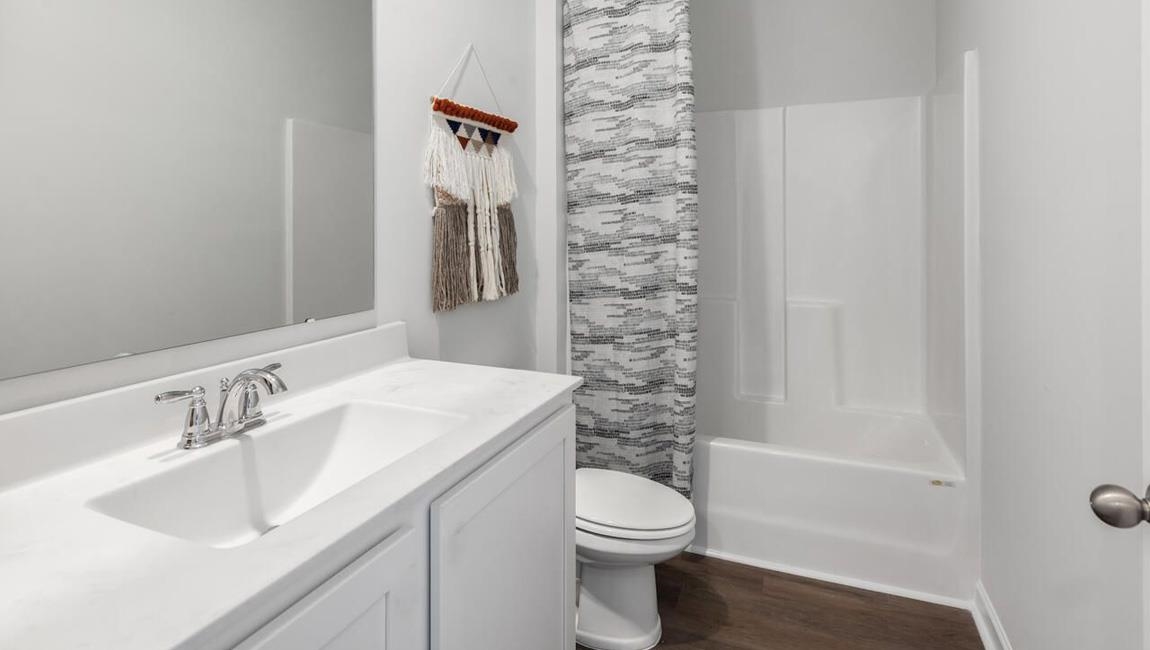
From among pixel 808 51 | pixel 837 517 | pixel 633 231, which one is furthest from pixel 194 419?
pixel 808 51

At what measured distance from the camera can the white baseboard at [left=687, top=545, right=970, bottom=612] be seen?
184cm

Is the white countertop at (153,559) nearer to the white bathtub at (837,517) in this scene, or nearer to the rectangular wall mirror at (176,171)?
the rectangular wall mirror at (176,171)

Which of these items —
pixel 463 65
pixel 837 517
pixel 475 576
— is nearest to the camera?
pixel 475 576

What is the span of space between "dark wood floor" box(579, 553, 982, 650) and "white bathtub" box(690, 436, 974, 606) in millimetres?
64

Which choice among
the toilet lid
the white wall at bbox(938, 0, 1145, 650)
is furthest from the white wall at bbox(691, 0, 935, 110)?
the toilet lid

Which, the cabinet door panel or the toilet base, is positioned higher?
the cabinet door panel

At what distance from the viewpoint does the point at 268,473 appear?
99cm

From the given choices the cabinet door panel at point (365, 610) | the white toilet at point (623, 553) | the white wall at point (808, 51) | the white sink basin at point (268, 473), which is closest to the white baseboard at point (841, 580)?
the white toilet at point (623, 553)

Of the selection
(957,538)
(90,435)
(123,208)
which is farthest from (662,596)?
(123,208)

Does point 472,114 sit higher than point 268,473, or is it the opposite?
point 472,114

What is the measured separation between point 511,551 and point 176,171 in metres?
0.87

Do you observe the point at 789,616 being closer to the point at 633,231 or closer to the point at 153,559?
the point at 633,231

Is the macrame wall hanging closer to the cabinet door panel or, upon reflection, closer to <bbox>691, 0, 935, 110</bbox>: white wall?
the cabinet door panel

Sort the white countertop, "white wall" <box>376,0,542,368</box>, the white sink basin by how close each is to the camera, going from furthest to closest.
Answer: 1. "white wall" <box>376,0,542,368</box>
2. the white sink basin
3. the white countertop
